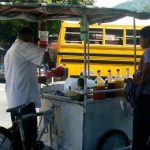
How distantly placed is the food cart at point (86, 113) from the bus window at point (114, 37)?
7895mm

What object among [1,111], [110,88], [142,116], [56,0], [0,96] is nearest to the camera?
[142,116]

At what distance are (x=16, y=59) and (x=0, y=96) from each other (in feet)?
26.1

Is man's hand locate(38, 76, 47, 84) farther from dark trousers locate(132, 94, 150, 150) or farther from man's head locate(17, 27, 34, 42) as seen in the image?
dark trousers locate(132, 94, 150, 150)

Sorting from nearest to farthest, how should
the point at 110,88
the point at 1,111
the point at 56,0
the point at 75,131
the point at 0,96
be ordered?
the point at 75,131 < the point at 110,88 < the point at 1,111 < the point at 0,96 < the point at 56,0

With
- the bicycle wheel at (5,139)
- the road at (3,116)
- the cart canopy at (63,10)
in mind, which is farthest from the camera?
the road at (3,116)

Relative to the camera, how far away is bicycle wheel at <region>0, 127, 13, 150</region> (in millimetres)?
4738

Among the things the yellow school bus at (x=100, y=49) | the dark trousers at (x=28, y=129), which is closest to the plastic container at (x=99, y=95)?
the dark trousers at (x=28, y=129)

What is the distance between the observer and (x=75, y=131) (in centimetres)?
489

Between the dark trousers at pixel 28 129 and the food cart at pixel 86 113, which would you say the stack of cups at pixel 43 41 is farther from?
the dark trousers at pixel 28 129

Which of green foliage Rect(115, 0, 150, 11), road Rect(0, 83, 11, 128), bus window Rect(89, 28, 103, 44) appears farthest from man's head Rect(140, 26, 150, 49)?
bus window Rect(89, 28, 103, 44)

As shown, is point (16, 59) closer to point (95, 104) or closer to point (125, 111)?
point (95, 104)

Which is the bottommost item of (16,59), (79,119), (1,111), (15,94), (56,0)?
(1,111)

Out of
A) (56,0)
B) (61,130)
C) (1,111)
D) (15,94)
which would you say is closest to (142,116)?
(61,130)

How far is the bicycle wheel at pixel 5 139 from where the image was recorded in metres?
4.74
